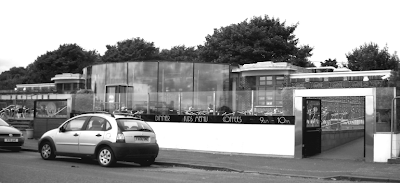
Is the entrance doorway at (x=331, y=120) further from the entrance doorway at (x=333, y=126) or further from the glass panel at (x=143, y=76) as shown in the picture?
the glass panel at (x=143, y=76)

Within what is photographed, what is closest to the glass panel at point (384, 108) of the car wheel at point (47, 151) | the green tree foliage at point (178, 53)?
the car wheel at point (47, 151)

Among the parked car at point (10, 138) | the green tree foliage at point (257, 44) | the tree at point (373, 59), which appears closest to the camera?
the parked car at point (10, 138)

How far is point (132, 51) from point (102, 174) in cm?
5416

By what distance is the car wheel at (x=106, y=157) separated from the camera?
43.1 ft

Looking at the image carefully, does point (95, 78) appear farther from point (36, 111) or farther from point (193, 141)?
point (193, 141)

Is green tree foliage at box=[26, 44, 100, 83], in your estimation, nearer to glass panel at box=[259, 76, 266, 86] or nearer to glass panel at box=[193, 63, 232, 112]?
glass panel at box=[259, 76, 266, 86]

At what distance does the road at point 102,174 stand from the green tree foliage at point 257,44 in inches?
1352

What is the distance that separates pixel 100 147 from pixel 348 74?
2136 centimetres

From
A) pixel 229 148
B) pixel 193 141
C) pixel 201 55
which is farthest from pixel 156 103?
pixel 201 55

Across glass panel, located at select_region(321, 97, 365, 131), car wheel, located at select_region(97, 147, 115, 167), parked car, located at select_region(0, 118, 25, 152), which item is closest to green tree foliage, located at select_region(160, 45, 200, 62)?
glass panel, located at select_region(321, 97, 365, 131)

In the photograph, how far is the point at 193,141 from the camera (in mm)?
18875

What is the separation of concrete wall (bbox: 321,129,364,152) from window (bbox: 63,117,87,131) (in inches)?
368

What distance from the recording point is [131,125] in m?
13.9

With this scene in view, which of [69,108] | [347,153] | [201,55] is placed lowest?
[347,153]
